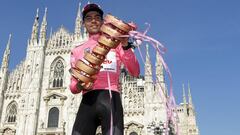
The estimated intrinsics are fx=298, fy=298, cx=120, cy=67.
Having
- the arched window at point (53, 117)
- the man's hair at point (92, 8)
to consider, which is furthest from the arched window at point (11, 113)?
the man's hair at point (92, 8)

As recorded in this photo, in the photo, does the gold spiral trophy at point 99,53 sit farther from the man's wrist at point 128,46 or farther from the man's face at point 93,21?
the man's face at point 93,21

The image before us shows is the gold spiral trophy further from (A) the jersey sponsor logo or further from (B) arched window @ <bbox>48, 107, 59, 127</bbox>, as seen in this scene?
(B) arched window @ <bbox>48, 107, 59, 127</bbox>

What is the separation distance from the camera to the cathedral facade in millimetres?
23531

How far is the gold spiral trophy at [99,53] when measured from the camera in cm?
317

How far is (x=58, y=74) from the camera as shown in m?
26.4

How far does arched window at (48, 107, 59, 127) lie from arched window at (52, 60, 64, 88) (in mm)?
2161

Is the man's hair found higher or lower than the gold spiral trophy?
higher

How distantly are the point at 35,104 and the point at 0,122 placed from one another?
374 centimetres

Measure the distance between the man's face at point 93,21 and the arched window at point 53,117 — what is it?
72.7ft

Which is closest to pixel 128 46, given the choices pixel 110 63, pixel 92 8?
pixel 110 63

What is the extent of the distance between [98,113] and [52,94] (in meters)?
22.8

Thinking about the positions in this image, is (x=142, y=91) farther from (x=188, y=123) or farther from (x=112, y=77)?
(x=112, y=77)

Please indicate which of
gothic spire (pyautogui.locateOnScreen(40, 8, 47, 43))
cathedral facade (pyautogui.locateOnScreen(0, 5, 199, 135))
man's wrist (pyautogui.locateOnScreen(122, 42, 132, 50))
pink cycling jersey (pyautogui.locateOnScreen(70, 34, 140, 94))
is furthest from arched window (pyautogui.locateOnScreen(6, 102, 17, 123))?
man's wrist (pyautogui.locateOnScreen(122, 42, 132, 50))

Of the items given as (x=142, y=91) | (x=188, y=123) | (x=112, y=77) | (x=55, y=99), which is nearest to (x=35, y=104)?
(x=55, y=99)
